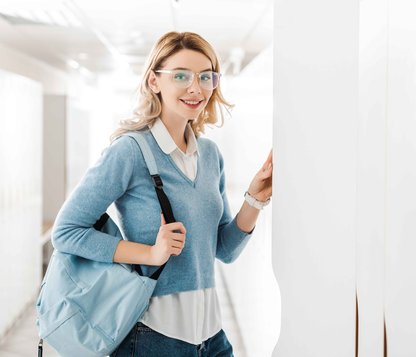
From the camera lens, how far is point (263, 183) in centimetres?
155

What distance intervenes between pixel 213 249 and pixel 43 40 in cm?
491

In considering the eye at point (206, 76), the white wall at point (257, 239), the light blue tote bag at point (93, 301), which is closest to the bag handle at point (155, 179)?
the light blue tote bag at point (93, 301)

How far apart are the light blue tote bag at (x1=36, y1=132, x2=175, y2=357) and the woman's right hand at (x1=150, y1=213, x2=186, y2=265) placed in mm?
44

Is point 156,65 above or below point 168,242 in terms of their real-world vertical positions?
above

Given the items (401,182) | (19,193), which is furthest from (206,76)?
(19,193)

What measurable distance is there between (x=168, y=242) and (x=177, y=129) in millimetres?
349

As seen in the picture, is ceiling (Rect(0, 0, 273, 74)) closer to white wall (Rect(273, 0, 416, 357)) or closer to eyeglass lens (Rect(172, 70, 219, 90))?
eyeglass lens (Rect(172, 70, 219, 90))

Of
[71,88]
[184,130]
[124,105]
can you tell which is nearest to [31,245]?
[184,130]

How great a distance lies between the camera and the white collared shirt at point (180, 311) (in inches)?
59.7

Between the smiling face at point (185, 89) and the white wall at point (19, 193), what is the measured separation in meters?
3.18

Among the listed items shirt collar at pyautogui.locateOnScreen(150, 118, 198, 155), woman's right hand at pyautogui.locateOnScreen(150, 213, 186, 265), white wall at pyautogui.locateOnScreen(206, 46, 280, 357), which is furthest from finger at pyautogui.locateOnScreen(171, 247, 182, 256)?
white wall at pyautogui.locateOnScreen(206, 46, 280, 357)

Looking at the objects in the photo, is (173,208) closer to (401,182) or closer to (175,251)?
(175,251)

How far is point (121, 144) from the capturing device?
1479 mm

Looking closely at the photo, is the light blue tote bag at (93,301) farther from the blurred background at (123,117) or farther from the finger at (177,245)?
the blurred background at (123,117)
